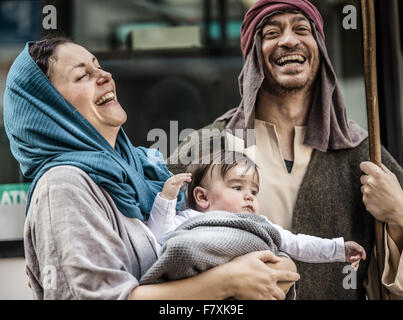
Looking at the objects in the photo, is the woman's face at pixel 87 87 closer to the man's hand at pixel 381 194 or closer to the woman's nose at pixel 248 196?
the woman's nose at pixel 248 196

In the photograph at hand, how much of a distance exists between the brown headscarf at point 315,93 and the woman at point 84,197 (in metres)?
0.51

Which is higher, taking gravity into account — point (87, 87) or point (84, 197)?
point (87, 87)

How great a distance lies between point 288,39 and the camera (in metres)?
1.85

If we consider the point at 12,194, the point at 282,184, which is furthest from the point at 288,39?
the point at 12,194

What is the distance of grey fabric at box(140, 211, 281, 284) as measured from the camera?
1459 millimetres

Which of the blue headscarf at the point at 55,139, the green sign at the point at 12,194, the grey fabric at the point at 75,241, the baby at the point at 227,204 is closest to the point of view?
the grey fabric at the point at 75,241

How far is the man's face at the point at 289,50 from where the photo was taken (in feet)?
6.10

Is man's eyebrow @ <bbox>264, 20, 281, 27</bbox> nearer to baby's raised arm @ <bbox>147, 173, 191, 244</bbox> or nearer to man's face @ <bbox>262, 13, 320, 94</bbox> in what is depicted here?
man's face @ <bbox>262, 13, 320, 94</bbox>

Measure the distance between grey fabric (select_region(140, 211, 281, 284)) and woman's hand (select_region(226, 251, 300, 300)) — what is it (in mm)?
29

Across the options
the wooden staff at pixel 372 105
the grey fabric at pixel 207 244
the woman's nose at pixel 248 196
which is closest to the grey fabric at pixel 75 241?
the grey fabric at pixel 207 244

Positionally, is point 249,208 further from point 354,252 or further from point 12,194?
point 12,194

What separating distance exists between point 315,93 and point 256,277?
78cm

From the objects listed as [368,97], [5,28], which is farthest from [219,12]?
[5,28]
